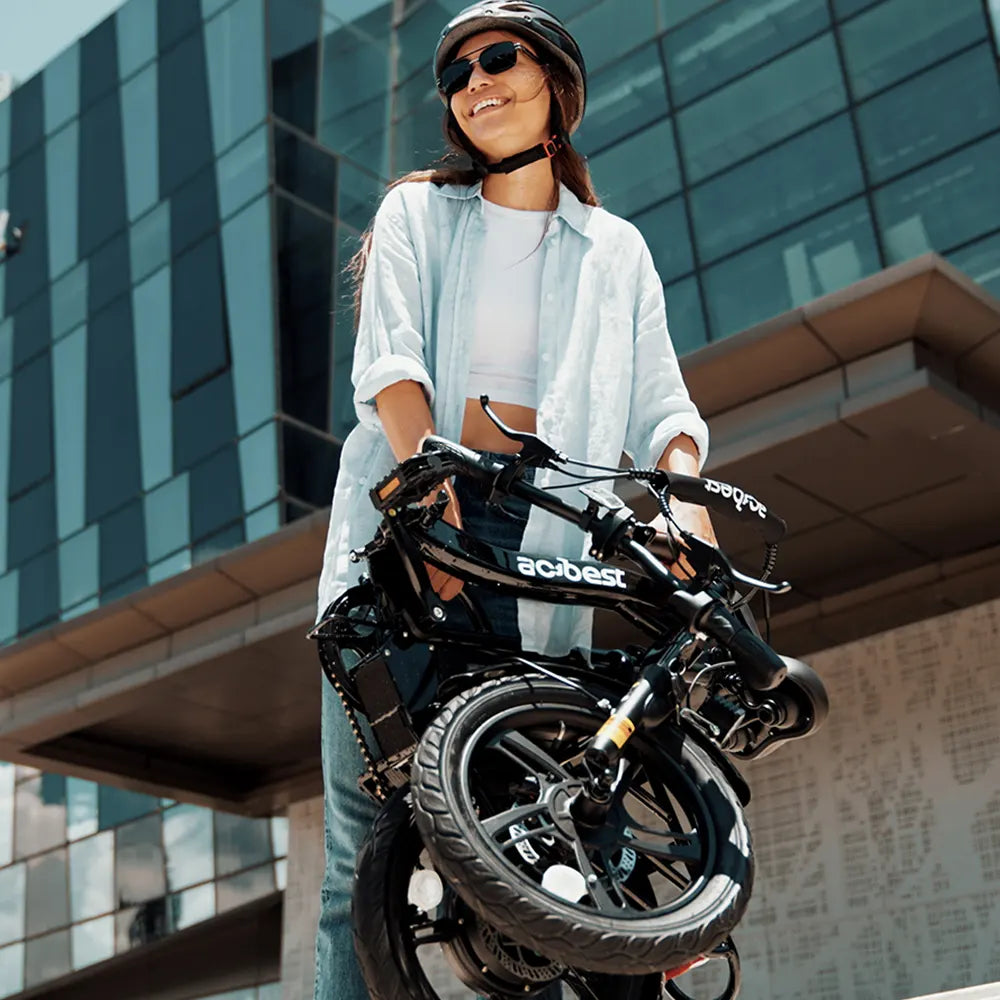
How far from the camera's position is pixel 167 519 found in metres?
22.2

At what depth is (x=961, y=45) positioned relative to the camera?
16.0 metres

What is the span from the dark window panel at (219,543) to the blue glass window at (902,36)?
32.8 feet

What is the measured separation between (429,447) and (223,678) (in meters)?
13.7

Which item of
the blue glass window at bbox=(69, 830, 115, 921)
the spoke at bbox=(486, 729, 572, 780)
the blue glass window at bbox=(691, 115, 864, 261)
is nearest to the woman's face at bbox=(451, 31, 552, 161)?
the spoke at bbox=(486, 729, 572, 780)

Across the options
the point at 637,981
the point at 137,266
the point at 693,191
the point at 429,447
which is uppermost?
the point at 137,266

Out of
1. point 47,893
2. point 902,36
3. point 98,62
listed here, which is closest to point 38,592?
point 47,893

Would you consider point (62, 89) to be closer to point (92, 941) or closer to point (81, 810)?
point (81, 810)

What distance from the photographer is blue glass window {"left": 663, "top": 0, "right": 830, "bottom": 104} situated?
17.6m

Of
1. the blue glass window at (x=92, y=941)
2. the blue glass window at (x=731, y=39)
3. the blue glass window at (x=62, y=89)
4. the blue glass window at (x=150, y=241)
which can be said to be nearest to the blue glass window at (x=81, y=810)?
the blue glass window at (x=92, y=941)

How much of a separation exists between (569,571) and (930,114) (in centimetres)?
1484

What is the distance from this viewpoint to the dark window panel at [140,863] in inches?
896

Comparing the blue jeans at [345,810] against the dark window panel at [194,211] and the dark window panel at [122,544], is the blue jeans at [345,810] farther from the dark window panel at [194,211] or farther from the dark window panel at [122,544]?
the dark window panel at [194,211]

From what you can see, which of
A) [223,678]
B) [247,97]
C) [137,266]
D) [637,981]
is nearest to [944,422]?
[223,678]

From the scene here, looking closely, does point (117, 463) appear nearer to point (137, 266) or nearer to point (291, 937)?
point (137, 266)
